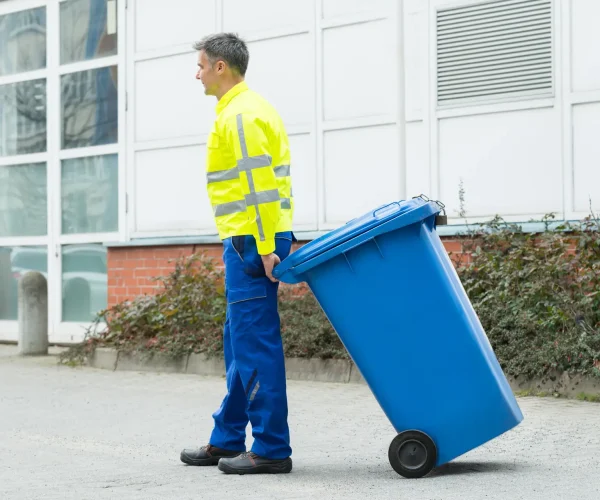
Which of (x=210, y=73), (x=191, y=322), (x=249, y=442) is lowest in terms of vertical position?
(x=249, y=442)

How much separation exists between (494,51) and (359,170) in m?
1.63

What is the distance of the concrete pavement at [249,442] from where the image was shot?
16.0 feet

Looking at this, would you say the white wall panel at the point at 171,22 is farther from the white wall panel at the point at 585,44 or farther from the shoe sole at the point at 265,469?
the shoe sole at the point at 265,469

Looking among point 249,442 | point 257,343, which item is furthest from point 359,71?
point 257,343

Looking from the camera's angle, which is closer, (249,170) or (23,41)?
(249,170)

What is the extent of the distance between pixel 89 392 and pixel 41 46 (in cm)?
608

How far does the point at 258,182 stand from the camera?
16.6 feet

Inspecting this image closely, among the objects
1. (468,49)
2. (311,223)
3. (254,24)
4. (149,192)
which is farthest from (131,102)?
(468,49)

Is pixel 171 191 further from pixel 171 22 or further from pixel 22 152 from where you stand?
pixel 22 152

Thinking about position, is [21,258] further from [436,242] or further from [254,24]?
[436,242]

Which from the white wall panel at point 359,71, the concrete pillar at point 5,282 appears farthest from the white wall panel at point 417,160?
the concrete pillar at point 5,282

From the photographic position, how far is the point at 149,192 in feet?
41.0

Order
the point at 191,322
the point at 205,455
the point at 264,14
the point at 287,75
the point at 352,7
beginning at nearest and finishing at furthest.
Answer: the point at 205,455 → the point at 191,322 → the point at 352,7 → the point at 287,75 → the point at 264,14

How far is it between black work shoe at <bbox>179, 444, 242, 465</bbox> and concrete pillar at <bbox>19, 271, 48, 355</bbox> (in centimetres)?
694
